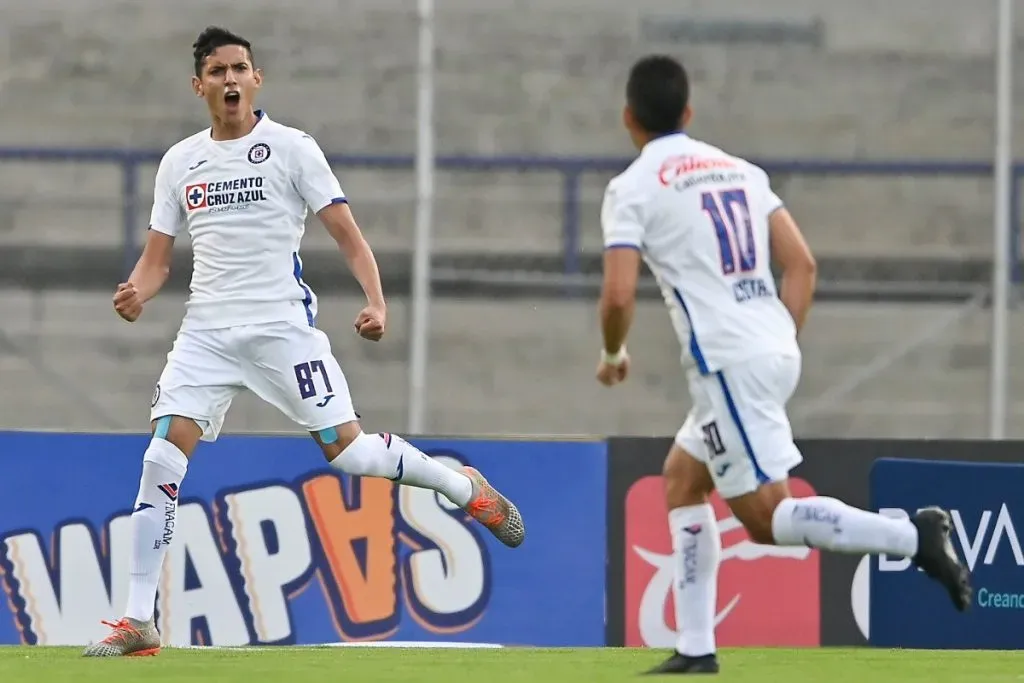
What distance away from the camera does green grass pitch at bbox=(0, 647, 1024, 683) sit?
6.02 m

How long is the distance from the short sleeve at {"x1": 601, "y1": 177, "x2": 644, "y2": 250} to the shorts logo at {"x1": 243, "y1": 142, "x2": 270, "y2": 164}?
1.66 meters

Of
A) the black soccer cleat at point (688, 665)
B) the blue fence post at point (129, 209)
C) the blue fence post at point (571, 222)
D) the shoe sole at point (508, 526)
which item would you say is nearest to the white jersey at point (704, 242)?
the black soccer cleat at point (688, 665)

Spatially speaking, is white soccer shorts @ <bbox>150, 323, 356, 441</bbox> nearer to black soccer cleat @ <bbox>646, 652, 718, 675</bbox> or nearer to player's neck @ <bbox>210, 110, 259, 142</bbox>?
player's neck @ <bbox>210, 110, 259, 142</bbox>

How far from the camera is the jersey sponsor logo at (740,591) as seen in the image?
8.99 m

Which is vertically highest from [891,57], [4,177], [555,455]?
[891,57]

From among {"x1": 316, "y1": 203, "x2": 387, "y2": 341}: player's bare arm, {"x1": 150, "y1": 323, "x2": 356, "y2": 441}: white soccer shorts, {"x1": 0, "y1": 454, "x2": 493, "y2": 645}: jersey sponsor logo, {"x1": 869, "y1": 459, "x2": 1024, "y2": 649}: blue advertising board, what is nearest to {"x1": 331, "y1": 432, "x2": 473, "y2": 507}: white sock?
{"x1": 150, "y1": 323, "x2": 356, "y2": 441}: white soccer shorts

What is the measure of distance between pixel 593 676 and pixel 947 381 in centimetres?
611

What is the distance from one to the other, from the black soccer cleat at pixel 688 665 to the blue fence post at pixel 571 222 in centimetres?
605

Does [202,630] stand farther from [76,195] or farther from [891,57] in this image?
[891,57]

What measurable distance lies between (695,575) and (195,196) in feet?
7.36

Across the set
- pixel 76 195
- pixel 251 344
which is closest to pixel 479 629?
pixel 251 344

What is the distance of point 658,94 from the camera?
5.73 metres

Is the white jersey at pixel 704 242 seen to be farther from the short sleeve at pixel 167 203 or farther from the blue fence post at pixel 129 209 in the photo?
the blue fence post at pixel 129 209

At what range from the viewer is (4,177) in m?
12.7
